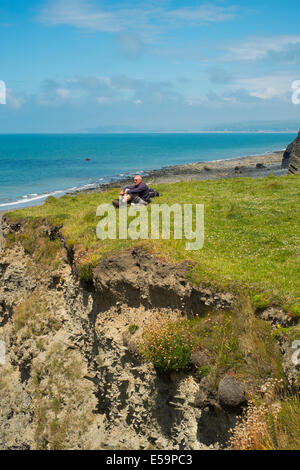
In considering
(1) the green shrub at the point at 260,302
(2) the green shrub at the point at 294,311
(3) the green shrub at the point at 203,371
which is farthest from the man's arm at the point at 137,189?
(2) the green shrub at the point at 294,311

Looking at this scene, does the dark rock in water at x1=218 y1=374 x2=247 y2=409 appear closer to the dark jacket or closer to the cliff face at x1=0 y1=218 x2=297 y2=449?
the cliff face at x1=0 y1=218 x2=297 y2=449

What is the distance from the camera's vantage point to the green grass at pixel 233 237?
11.8 metres

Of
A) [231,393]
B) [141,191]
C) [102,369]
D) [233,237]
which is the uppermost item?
[141,191]

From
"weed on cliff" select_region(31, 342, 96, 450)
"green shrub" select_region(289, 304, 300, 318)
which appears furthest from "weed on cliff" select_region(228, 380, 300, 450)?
"weed on cliff" select_region(31, 342, 96, 450)

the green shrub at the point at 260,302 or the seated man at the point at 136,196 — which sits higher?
the seated man at the point at 136,196

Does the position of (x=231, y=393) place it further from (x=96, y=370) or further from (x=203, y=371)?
(x=96, y=370)

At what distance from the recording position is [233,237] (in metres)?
15.5

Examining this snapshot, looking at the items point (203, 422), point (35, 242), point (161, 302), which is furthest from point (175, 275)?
point (35, 242)

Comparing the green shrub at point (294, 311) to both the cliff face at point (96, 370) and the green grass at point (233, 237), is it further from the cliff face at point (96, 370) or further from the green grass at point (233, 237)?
the cliff face at point (96, 370)

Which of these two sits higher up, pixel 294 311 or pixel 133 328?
pixel 133 328

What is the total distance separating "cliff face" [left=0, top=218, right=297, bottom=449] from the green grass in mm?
748

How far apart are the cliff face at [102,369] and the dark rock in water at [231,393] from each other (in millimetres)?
386

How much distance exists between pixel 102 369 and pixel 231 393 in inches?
232

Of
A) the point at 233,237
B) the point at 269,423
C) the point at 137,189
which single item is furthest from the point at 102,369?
the point at 137,189
